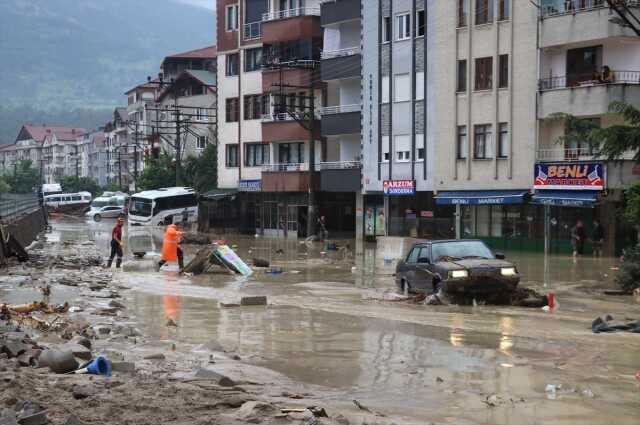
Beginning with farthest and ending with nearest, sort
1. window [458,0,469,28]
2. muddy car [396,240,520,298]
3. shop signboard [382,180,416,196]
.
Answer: shop signboard [382,180,416,196], window [458,0,469,28], muddy car [396,240,520,298]

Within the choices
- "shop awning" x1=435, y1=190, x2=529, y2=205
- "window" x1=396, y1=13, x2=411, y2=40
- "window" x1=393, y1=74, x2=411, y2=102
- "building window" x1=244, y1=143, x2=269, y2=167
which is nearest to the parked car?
"building window" x1=244, y1=143, x2=269, y2=167

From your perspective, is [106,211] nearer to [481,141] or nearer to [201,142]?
[201,142]

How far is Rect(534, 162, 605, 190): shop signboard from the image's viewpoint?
1396 inches

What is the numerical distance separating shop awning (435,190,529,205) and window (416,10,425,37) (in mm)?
8375

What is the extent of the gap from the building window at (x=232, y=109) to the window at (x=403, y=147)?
18.1 meters

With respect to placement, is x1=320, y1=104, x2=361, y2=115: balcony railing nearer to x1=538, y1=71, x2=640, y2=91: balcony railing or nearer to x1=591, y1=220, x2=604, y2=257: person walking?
x1=538, y1=71, x2=640, y2=91: balcony railing

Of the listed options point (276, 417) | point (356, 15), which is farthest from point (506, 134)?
point (276, 417)

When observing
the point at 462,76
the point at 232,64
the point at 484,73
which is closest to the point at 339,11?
the point at 462,76

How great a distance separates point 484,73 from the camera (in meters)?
40.9

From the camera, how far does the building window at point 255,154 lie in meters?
59.6

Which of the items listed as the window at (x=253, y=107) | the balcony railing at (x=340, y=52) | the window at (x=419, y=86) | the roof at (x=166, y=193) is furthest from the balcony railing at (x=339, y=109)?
the roof at (x=166, y=193)

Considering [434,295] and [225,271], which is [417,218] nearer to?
[225,271]

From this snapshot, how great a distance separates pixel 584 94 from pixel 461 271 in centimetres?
2042

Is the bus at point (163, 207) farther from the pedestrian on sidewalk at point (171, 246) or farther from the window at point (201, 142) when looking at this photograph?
the pedestrian on sidewalk at point (171, 246)
